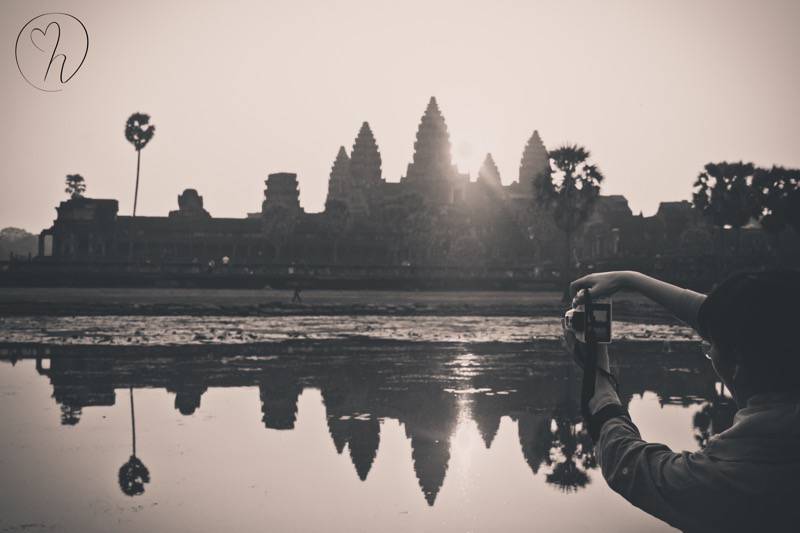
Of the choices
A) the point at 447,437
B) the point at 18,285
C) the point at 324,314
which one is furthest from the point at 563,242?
the point at 447,437

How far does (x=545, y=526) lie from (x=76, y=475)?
11.4ft

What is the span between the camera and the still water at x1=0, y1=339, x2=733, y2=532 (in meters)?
5.86

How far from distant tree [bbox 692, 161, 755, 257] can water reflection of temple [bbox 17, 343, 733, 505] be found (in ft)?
173

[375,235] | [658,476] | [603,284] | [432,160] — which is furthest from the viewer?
[432,160]

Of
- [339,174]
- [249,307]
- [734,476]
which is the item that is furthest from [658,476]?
[339,174]

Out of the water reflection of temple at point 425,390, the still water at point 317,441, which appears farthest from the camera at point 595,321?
the water reflection of temple at point 425,390

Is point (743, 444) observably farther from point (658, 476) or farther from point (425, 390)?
point (425, 390)

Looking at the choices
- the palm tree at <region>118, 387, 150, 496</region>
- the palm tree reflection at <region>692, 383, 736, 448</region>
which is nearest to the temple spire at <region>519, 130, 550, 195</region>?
the palm tree reflection at <region>692, 383, 736, 448</region>

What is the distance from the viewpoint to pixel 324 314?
28422mm

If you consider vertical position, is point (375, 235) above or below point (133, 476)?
above

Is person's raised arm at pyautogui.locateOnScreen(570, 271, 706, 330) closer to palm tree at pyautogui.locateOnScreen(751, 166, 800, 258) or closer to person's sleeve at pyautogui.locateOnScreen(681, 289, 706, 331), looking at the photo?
person's sleeve at pyautogui.locateOnScreen(681, 289, 706, 331)

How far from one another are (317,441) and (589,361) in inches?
244

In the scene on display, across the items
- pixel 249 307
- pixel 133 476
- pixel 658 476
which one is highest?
pixel 658 476

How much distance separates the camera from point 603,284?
2.51 meters
